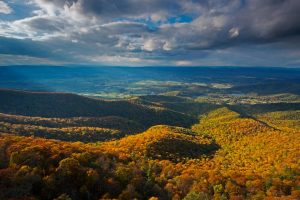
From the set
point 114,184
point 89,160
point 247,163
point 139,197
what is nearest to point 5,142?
point 89,160

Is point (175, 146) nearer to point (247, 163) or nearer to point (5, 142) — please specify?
point (247, 163)

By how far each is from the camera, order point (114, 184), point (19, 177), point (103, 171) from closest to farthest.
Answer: point (19, 177), point (114, 184), point (103, 171)

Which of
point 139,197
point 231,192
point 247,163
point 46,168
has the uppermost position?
point 46,168

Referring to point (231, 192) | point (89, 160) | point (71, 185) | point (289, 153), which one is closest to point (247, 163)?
point (289, 153)

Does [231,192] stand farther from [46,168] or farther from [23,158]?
[23,158]

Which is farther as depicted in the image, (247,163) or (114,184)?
(247,163)

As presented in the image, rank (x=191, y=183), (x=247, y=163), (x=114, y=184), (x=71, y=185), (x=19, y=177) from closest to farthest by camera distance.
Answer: (x=19, y=177)
(x=71, y=185)
(x=114, y=184)
(x=191, y=183)
(x=247, y=163)

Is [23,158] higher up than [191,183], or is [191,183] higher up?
[23,158]

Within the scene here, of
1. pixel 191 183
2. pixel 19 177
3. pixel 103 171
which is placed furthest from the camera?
pixel 191 183

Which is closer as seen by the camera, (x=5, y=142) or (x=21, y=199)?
(x=21, y=199)
